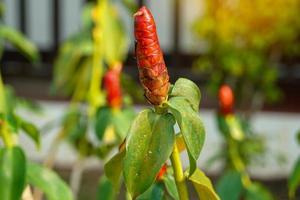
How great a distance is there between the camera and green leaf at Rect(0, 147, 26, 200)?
1.45 metres

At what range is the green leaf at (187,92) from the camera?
1210mm

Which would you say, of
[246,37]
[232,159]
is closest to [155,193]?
[232,159]

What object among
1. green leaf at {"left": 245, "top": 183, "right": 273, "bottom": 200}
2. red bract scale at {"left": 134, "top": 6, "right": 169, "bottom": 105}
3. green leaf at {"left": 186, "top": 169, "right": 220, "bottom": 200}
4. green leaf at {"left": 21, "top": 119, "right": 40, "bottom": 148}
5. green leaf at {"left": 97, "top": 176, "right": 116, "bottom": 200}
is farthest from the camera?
green leaf at {"left": 245, "top": 183, "right": 273, "bottom": 200}

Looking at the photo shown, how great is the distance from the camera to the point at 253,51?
16.9 feet

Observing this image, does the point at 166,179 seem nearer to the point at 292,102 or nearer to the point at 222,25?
the point at 222,25

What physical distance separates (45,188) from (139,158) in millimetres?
494

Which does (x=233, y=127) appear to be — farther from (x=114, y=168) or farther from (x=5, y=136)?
(x=114, y=168)

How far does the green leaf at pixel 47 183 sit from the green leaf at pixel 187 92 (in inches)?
18.4

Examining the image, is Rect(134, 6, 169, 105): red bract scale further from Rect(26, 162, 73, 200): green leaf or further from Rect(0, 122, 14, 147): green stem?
Rect(26, 162, 73, 200): green leaf

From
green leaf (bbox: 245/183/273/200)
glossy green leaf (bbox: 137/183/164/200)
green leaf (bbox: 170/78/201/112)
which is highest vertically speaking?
green leaf (bbox: 170/78/201/112)

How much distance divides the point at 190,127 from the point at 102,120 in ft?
3.00

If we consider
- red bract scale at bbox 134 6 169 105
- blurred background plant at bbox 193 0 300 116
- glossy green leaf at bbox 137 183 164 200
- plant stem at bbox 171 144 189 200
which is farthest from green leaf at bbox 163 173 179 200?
blurred background plant at bbox 193 0 300 116

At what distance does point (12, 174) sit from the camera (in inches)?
57.5

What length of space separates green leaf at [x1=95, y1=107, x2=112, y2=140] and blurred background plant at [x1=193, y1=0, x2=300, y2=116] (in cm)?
294
